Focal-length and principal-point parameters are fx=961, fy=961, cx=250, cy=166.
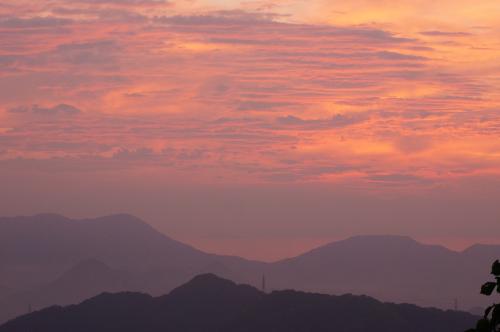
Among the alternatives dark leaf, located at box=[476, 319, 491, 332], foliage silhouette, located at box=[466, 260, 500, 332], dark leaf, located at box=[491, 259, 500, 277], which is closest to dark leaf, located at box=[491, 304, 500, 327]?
foliage silhouette, located at box=[466, 260, 500, 332]

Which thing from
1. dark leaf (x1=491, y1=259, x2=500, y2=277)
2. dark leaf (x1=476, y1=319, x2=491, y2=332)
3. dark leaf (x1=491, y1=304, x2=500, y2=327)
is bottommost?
dark leaf (x1=476, y1=319, x2=491, y2=332)

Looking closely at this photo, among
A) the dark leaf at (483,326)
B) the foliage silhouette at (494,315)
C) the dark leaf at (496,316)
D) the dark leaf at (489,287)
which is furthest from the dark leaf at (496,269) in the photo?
the dark leaf at (483,326)

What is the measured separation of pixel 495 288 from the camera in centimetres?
1362

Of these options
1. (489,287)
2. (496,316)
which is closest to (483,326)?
(496,316)

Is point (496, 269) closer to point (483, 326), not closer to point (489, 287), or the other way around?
point (489, 287)

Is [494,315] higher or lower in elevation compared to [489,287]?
lower

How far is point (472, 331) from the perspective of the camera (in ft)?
43.9

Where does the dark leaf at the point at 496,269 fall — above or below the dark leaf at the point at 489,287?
above

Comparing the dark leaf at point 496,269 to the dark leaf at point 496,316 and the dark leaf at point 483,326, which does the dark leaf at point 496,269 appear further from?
the dark leaf at point 483,326

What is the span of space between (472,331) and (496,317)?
17.0 inches

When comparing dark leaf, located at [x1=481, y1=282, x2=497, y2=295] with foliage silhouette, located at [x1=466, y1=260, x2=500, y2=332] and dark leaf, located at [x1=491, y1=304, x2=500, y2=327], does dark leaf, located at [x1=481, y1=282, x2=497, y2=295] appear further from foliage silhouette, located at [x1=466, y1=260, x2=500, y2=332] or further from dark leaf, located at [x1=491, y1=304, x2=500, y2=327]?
dark leaf, located at [x1=491, y1=304, x2=500, y2=327]

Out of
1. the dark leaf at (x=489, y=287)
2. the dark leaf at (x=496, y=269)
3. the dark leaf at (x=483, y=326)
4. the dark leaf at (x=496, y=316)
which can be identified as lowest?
the dark leaf at (x=483, y=326)

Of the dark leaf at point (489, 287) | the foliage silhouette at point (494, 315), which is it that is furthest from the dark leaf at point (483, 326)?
the dark leaf at point (489, 287)

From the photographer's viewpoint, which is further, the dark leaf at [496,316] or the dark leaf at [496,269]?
the dark leaf at [496,316]
